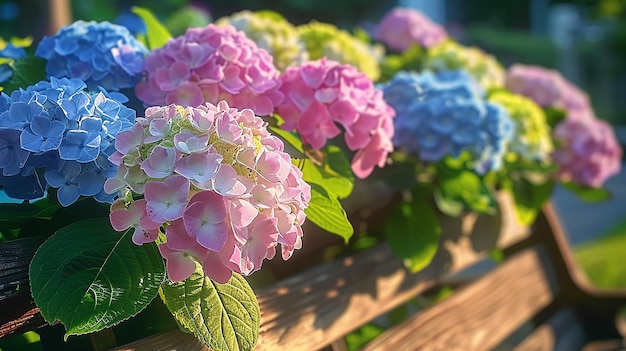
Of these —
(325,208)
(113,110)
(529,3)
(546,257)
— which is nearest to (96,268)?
(113,110)

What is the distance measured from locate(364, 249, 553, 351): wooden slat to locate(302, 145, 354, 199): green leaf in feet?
1.30

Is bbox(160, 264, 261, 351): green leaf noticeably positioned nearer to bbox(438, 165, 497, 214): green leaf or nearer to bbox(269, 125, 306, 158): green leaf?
bbox(269, 125, 306, 158): green leaf

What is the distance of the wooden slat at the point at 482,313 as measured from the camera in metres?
1.80

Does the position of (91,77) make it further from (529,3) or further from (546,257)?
(529,3)

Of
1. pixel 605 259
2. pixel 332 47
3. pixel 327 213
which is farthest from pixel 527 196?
pixel 605 259

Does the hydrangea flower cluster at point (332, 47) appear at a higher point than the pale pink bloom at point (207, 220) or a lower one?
lower

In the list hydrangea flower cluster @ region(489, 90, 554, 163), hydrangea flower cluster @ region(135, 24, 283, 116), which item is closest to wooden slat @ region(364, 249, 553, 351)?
hydrangea flower cluster @ region(489, 90, 554, 163)

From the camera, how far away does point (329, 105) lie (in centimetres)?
137

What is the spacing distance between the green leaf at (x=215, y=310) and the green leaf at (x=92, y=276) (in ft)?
0.13

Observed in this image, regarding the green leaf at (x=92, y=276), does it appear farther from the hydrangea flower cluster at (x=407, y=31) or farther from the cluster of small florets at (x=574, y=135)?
the hydrangea flower cluster at (x=407, y=31)

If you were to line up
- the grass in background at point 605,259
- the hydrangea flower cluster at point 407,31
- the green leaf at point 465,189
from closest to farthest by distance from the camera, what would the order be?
the green leaf at point 465,189, the hydrangea flower cluster at point 407,31, the grass in background at point 605,259

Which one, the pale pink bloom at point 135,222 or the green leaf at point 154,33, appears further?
the green leaf at point 154,33

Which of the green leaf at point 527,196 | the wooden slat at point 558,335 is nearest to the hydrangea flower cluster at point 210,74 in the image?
the green leaf at point 527,196

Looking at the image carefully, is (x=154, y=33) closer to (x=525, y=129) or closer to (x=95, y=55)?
(x=95, y=55)
